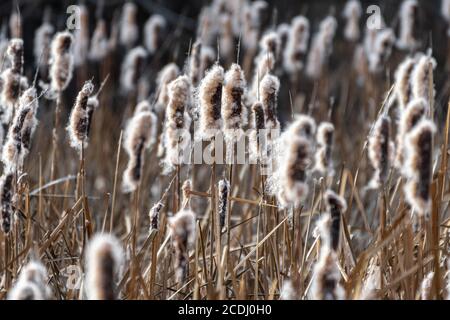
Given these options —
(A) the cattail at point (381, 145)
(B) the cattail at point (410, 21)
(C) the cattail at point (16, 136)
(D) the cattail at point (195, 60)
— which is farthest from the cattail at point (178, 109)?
(B) the cattail at point (410, 21)

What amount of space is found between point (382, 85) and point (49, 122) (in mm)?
2035

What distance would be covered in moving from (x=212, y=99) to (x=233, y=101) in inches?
2.6

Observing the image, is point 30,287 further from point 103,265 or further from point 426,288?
point 426,288

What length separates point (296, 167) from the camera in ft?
4.06

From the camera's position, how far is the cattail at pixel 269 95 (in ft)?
5.39

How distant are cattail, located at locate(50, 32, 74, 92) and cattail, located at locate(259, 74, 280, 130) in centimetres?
66

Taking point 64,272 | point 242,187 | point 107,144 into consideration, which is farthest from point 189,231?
point 107,144

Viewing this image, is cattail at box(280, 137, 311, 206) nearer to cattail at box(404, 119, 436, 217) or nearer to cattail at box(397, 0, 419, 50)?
cattail at box(404, 119, 436, 217)

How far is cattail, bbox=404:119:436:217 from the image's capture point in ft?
3.84

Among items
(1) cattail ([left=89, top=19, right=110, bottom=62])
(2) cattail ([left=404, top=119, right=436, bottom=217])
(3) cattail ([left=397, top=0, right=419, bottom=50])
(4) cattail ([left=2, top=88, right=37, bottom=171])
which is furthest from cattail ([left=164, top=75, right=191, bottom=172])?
(1) cattail ([left=89, top=19, right=110, bottom=62])

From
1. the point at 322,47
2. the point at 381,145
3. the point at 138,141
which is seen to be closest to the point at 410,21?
the point at 322,47
